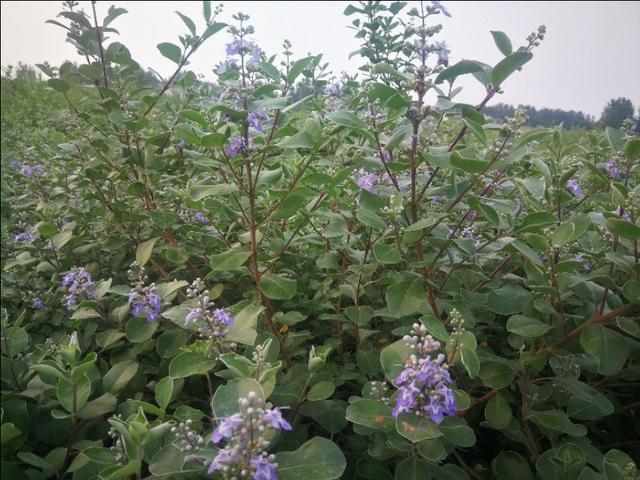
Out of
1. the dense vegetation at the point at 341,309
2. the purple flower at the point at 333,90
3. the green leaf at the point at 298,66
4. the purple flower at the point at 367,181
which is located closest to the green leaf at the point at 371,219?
the dense vegetation at the point at 341,309

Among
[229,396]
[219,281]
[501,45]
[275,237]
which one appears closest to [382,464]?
[229,396]

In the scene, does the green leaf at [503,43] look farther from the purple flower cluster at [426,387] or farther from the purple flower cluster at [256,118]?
the purple flower cluster at [426,387]

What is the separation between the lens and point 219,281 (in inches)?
86.8

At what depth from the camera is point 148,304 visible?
1670 mm

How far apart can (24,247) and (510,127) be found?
91.7 inches

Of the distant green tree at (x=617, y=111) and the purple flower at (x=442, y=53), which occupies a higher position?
the distant green tree at (x=617, y=111)

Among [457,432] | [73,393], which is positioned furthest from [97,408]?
[457,432]

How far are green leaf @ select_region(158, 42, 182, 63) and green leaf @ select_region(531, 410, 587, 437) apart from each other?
201cm

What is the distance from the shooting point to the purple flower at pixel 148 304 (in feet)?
5.36

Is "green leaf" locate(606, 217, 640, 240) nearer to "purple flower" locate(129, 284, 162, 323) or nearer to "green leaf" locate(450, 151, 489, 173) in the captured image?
"green leaf" locate(450, 151, 489, 173)

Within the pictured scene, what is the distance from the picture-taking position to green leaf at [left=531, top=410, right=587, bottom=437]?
1.40m

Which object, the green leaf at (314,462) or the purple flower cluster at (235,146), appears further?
the purple flower cluster at (235,146)

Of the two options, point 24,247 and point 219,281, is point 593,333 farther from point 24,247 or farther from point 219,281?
point 24,247

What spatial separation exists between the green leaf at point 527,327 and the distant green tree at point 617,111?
68.4 inches
